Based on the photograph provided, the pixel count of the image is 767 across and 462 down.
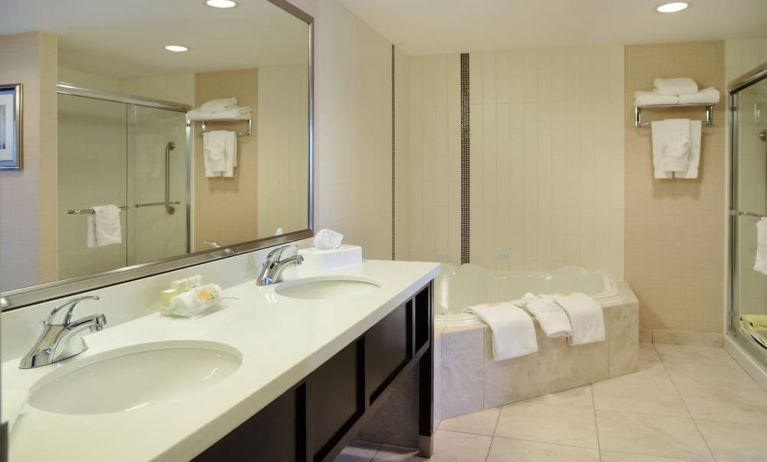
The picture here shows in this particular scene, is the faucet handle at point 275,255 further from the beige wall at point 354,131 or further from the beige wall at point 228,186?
the beige wall at point 354,131

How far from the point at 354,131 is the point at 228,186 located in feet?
4.37

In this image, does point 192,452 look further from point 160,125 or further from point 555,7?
point 555,7

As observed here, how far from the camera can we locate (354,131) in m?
3.30

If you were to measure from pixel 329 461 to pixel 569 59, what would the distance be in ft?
12.1

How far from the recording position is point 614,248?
165 inches

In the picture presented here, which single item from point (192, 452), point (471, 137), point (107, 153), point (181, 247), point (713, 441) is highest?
point (471, 137)

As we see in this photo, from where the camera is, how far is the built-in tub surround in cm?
288

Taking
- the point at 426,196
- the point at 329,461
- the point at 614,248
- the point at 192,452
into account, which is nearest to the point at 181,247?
the point at 329,461

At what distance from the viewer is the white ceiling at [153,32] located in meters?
1.36

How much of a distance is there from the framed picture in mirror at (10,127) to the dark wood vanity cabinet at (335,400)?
2.53ft

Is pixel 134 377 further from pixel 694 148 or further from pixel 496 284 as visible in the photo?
pixel 694 148

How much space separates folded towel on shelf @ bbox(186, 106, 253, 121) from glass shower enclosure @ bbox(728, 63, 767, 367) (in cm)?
283

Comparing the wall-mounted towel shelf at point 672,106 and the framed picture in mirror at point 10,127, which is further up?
the wall-mounted towel shelf at point 672,106

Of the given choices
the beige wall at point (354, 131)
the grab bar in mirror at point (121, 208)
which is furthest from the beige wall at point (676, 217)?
the grab bar in mirror at point (121, 208)
